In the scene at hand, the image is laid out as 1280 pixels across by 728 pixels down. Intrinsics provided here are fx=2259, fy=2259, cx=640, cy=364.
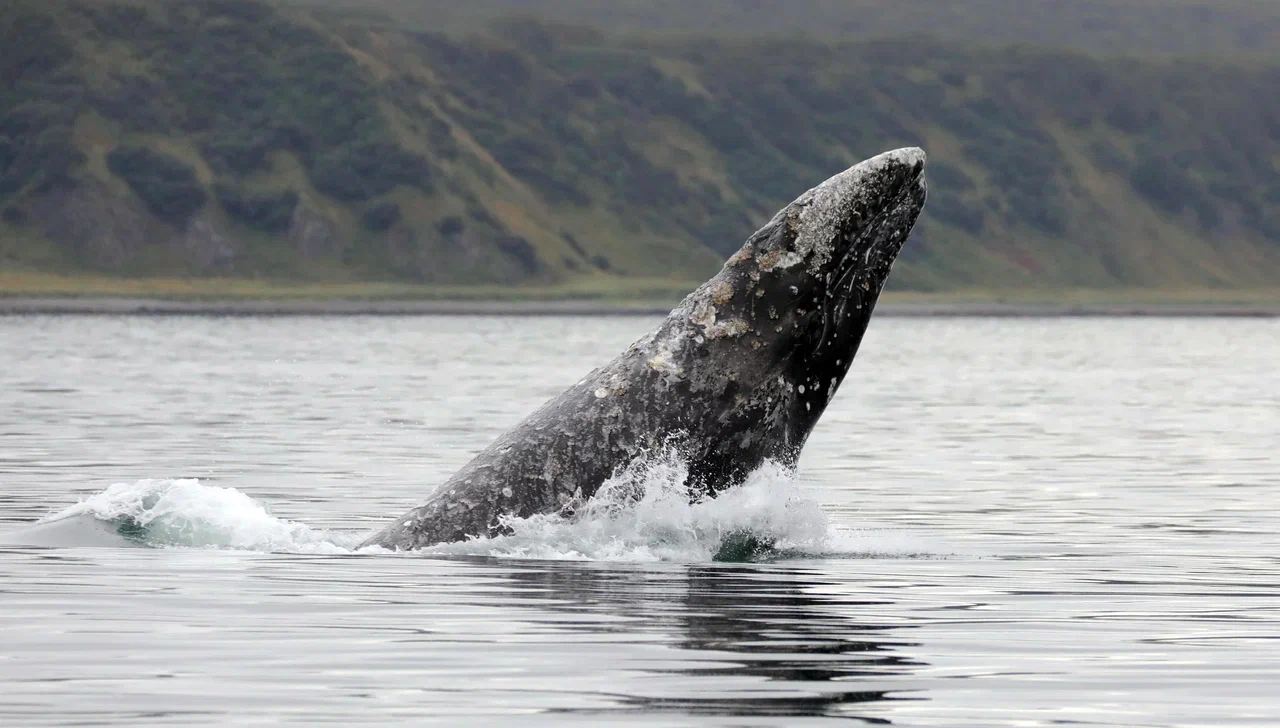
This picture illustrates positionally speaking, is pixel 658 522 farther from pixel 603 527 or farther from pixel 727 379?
pixel 727 379

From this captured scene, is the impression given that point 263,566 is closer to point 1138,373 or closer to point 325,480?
point 325,480

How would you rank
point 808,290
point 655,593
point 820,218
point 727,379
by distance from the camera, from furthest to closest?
point 820,218 → point 808,290 → point 727,379 → point 655,593

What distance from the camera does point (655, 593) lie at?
47.8 feet

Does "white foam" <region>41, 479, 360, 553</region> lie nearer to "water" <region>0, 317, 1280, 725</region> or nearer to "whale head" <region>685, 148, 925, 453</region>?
"water" <region>0, 317, 1280, 725</region>

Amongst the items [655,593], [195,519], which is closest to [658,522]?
[655,593]

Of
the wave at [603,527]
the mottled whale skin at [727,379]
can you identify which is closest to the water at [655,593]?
the wave at [603,527]

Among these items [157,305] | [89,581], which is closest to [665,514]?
[89,581]

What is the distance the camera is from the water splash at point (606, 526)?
15367 mm

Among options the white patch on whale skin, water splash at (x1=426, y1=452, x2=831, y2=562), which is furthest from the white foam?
the white patch on whale skin

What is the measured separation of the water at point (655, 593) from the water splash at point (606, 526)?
0.11 ft

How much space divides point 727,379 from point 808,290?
0.90 meters

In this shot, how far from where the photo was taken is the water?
34.7ft

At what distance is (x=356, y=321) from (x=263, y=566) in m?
157

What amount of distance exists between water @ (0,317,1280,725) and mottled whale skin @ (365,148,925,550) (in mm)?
270
